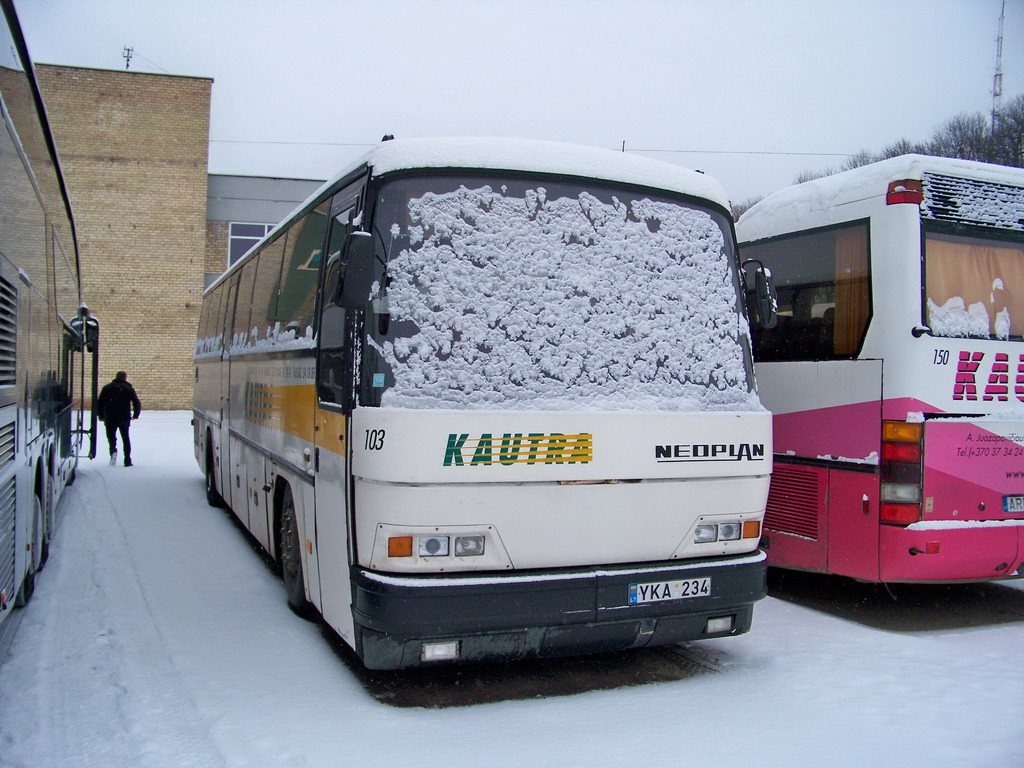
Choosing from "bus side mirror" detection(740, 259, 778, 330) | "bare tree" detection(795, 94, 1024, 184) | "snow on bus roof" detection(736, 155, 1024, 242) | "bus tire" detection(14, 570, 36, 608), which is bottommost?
"bus tire" detection(14, 570, 36, 608)

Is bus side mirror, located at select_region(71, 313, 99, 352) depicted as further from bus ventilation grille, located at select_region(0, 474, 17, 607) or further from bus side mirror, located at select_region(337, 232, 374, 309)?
bus side mirror, located at select_region(337, 232, 374, 309)

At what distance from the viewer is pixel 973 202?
6.61 metres

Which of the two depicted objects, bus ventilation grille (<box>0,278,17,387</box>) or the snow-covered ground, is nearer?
the snow-covered ground

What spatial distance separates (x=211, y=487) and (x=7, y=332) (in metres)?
6.88

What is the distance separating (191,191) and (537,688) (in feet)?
91.6

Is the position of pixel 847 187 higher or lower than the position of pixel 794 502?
higher

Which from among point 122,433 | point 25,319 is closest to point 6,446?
point 25,319

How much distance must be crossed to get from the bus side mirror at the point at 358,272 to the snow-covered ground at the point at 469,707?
207 cm

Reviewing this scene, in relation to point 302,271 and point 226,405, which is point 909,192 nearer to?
point 302,271

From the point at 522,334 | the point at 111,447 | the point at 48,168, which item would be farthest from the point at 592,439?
the point at 111,447

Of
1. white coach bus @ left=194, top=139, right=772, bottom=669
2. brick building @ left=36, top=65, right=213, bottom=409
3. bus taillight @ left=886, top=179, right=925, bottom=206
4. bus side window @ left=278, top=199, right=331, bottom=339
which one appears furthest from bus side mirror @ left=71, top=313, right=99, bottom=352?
brick building @ left=36, top=65, right=213, bottom=409

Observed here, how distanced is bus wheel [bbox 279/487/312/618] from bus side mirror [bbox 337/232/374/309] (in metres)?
2.17

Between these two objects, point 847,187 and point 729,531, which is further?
point 847,187

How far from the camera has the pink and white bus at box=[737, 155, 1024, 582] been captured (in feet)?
20.3
